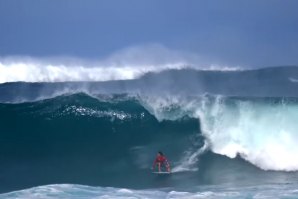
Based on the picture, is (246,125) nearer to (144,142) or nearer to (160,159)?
(144,142)

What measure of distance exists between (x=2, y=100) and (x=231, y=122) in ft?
27.6

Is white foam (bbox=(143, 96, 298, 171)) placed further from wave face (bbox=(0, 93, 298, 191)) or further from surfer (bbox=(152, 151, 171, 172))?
surfer (bbox=(152, 151, 171, 172))

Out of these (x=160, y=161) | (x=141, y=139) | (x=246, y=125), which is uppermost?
(x=246, y=125)

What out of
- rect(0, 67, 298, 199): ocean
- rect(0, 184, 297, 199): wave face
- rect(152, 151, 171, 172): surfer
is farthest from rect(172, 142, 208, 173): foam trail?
rect(0, 184, 297, 199): wave face

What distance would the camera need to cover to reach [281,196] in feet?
31.4

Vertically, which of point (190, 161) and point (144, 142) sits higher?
point (144, 142)

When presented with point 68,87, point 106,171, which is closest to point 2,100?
point 68,87

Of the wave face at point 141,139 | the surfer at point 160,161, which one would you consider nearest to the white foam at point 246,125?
the wave face at point 141,139

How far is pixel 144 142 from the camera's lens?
14.5 meters

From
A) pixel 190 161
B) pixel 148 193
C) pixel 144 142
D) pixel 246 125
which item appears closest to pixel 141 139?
pixel 144 142

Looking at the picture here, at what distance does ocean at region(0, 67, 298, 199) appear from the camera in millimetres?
11023

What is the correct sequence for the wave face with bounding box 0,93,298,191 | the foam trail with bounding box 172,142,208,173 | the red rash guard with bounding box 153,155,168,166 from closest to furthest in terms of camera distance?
1. the wave face with bounding box 0,93,298,191
2. the red rash guard with bounding box 153,155,168,166
3. the foam trail with bounding box 172,142,208,173

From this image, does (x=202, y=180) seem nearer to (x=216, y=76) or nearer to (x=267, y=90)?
(x=267, y=90)

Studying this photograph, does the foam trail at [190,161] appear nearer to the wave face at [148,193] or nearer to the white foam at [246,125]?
the white foam at [246,125]
